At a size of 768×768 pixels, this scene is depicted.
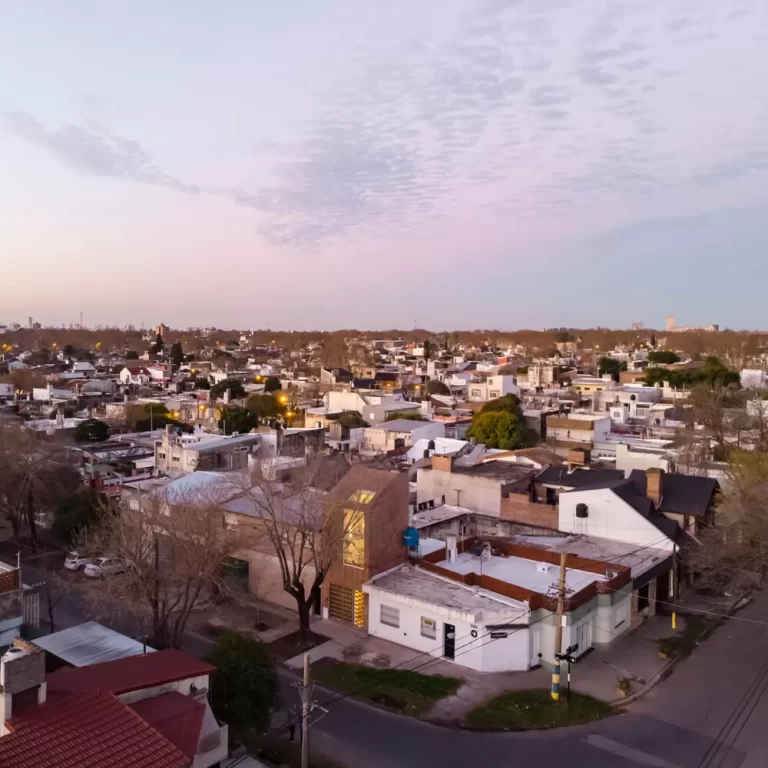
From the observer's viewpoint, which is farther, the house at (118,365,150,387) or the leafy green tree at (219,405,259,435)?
the house at (118,365,150,387)

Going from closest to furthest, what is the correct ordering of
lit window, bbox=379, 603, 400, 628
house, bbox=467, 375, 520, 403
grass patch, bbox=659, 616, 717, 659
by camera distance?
grass patch, bbox=659, 616, 717, 659 < lit window, bbox=379, 603, 400, 628 < house, bbox=467, 375, 520, 403

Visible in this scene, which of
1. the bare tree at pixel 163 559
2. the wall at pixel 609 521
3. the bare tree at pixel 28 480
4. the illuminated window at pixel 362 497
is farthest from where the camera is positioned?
the bare tree at pixel 28 480

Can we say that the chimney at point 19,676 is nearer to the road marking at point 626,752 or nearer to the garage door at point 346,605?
the road marking at point 626,752

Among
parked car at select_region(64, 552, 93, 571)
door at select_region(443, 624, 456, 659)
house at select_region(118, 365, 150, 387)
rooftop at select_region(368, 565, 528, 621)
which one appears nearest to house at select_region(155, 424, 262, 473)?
parked car at select_region(64, 552, 93, 571)

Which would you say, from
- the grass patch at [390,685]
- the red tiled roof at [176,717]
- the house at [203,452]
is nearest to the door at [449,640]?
the grass patch at [390,685]

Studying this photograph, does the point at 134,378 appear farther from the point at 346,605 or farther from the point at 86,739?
the point at 86,739

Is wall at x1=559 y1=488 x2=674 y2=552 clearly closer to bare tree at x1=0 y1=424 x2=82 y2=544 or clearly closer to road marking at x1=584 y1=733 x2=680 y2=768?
road marking at x1=584 y1=733 x2=680 y2=768

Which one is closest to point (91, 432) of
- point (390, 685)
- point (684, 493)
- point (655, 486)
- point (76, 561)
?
point (76, 561)

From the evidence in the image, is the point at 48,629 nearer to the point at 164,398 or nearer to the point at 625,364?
the point at 164,398
